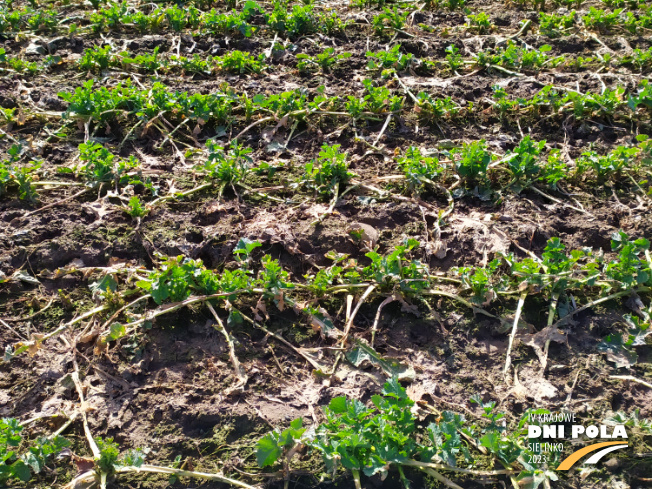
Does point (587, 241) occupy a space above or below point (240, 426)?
above

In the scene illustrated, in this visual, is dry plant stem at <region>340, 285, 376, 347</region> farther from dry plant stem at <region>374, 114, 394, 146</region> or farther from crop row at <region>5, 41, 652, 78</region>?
crop row at <region>5, 41, 652, 78</region>

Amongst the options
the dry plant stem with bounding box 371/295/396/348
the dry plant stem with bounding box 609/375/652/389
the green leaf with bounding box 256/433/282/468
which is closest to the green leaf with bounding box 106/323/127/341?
the green leaf with bounding box 256/433/282/468

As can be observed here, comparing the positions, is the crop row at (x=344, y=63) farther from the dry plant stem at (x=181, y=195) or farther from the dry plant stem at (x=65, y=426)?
the dry plant stem at (x=65, y=426)

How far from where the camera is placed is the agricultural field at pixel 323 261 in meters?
2.37

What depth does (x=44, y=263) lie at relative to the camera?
3.22m

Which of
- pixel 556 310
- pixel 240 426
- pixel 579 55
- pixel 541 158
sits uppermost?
pixel 579 55

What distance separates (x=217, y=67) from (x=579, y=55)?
3.33 m

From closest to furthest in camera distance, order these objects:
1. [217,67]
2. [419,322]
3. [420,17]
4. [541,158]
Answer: [419,322]
[541,158]
[217,67]
[420,17]

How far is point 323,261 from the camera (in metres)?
3.27

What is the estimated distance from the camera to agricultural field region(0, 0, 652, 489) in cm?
237

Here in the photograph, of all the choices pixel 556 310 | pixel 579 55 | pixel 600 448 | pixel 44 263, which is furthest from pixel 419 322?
pixel 579 55

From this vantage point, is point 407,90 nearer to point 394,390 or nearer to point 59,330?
point 394,390

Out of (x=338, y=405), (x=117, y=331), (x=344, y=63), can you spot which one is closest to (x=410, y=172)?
(x=338, y=405)

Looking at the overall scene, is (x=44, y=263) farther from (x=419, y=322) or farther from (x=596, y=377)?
(x=596, y=377)
